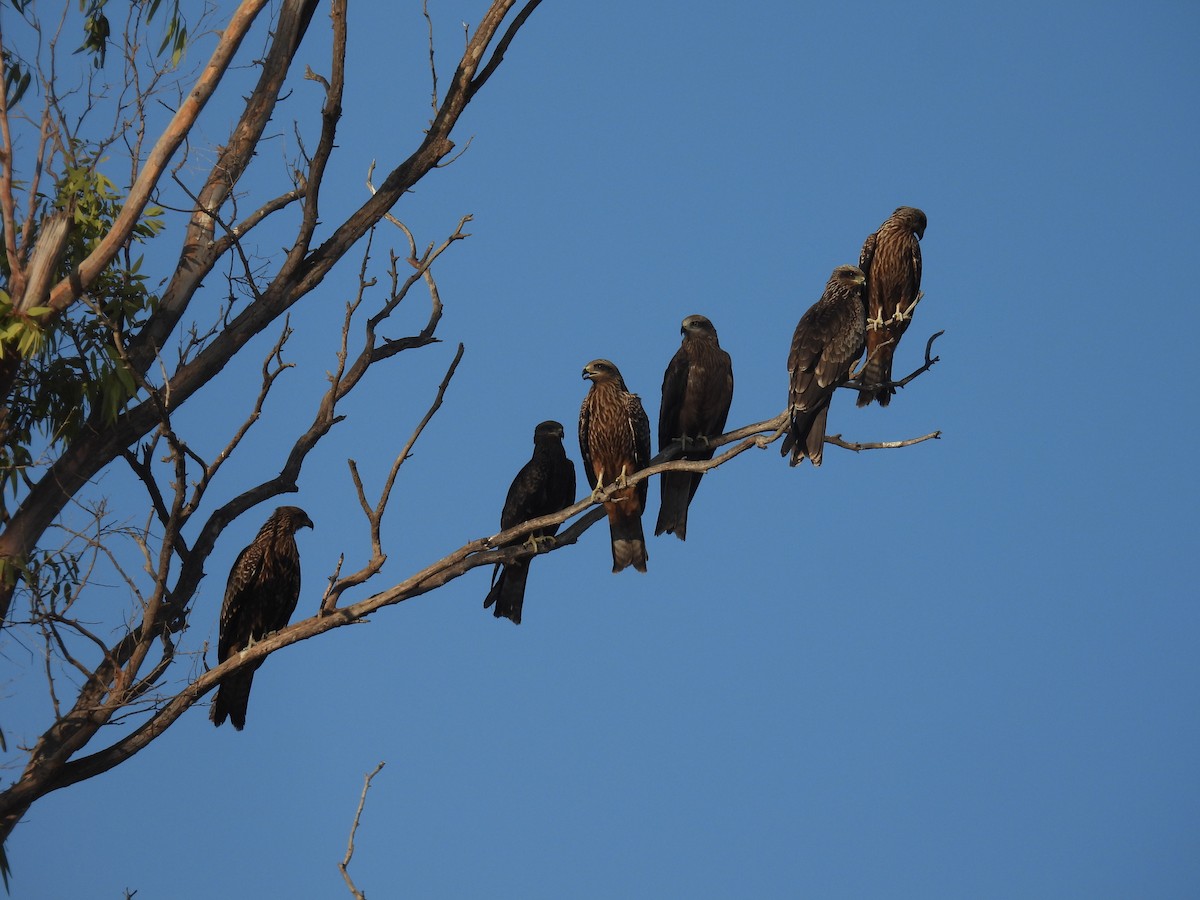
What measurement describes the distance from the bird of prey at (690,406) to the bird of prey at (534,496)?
837 mm

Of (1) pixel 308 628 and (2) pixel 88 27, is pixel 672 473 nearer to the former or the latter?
(1) pixel 308 628

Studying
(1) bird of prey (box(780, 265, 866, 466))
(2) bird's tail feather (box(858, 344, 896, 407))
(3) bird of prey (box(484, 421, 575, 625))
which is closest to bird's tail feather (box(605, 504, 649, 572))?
(3) bird of prey (box(484, 421, 575, 625))

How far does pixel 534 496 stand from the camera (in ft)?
29.7

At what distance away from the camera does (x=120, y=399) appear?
752cm

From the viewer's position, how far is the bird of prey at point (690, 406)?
332 inches

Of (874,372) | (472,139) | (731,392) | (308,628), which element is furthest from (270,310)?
(874,372)

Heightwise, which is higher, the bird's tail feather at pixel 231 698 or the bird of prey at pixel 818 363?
the bird of prey at pixel 818 363

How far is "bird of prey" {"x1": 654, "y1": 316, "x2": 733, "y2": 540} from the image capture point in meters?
8.43

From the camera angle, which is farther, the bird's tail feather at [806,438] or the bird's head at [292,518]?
the bird's head at [292,518]

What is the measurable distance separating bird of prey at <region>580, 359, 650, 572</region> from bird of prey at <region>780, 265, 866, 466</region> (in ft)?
3.15

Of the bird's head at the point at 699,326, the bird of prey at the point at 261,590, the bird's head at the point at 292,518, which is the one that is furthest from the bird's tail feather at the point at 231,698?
the bird's head at the point at 699,326

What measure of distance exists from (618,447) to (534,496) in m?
0.97

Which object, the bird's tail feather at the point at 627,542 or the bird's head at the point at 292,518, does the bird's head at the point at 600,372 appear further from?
the bird's head at the point at 292,518

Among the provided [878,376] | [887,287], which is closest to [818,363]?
[878,376]
